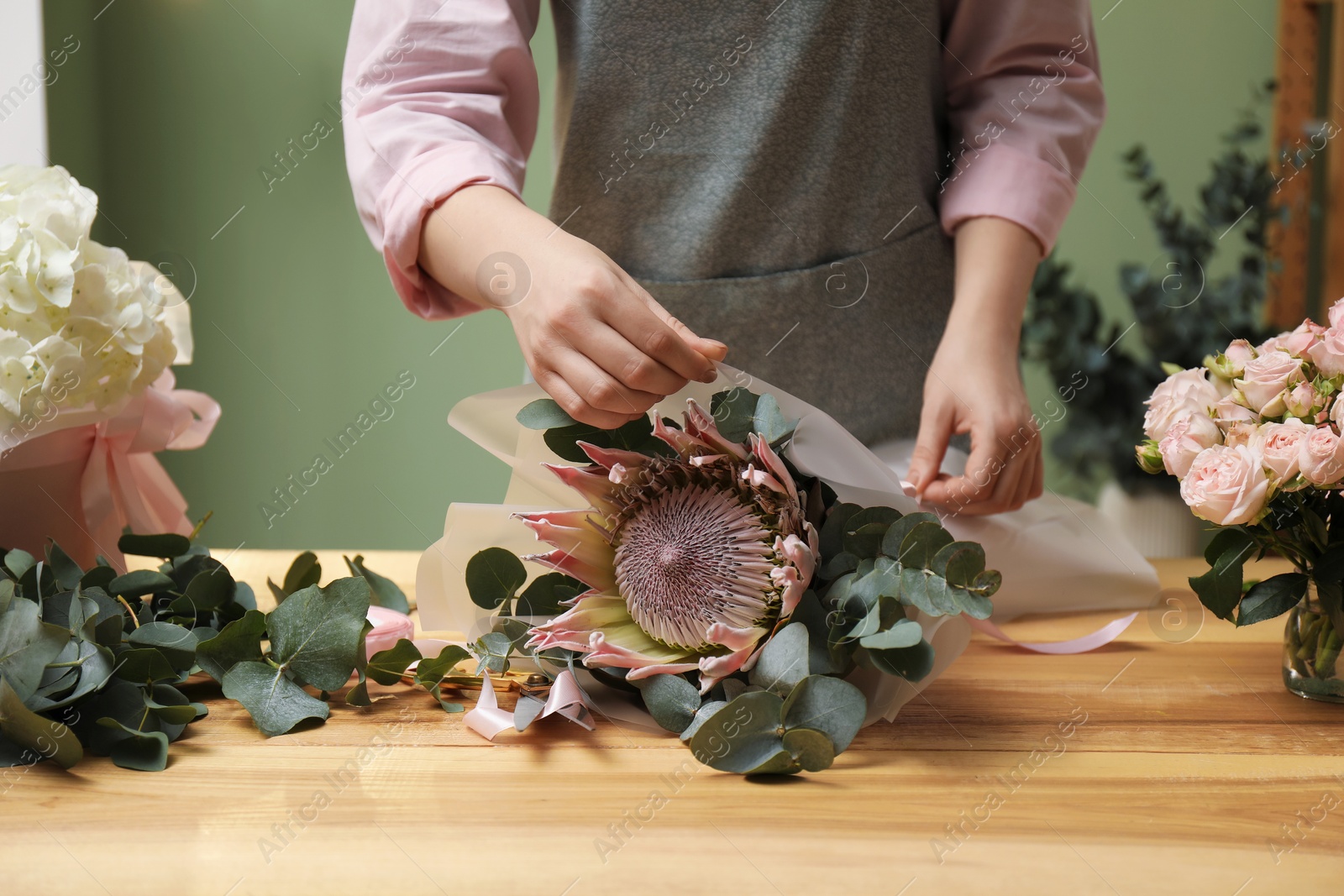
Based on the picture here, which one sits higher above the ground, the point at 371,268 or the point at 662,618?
the point at 662,618

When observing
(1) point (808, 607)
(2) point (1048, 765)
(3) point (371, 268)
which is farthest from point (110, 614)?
(3) point (371, 268)

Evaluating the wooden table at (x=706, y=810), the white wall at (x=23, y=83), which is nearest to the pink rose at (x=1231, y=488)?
A: the wooden table at (x=706, y=810)

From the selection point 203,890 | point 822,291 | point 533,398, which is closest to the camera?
point 203,890

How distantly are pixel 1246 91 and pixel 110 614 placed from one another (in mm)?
2439

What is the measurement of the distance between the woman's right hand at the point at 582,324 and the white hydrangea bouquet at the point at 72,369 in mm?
223

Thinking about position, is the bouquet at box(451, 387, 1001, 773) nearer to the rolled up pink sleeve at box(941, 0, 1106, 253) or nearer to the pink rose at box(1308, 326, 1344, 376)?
the pink rose at box(1308, 326, 1344, 376)

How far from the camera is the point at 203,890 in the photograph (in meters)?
0.34

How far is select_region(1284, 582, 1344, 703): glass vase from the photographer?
0.54 metres

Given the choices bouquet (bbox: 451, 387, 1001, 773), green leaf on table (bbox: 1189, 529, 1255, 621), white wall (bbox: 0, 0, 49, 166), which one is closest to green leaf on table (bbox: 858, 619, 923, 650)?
bouquet (bbox: 451, 387, 1001, 773)

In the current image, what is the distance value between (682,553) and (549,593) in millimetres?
92

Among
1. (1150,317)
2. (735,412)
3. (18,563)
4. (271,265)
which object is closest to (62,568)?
(18,563)

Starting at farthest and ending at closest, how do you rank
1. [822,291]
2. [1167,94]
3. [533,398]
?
[1167,94]
[822,291]
[533,398]

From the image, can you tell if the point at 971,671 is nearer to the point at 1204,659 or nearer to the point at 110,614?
the point at 1204,659

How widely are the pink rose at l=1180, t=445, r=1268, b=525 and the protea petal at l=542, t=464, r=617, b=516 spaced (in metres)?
0.29
